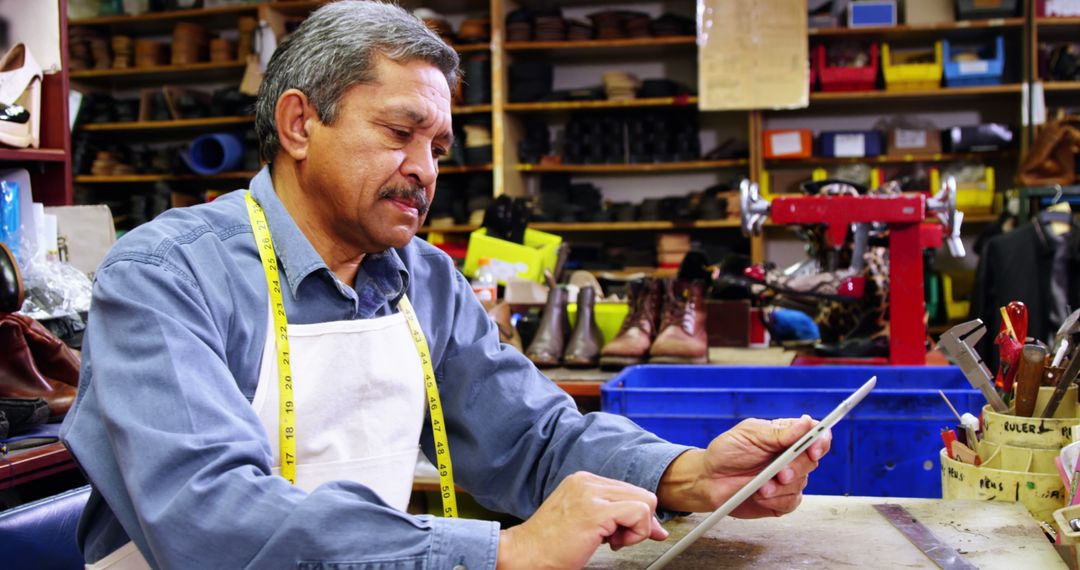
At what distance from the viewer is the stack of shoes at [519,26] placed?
20.4 feet

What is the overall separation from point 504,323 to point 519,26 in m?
3.82

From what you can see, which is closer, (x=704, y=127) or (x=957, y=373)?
(x=957, y=373)

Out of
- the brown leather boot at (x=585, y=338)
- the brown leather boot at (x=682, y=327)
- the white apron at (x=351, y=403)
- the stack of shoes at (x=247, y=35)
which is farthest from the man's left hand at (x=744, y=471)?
the stack of shoes at (x=247, y=35)

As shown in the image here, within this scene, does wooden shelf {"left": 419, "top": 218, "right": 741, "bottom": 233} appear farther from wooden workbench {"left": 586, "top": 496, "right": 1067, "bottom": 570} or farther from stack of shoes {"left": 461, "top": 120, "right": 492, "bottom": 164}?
wooden workbench {"left": 586, "top": 496, "right": 1067, "bottom": 570}

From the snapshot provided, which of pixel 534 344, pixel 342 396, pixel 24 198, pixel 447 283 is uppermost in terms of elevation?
pixel 24 198

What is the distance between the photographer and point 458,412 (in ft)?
4.71

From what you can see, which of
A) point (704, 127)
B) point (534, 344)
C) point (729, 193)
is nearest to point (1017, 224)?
point (729, 193)

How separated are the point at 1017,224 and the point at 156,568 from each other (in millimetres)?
5185

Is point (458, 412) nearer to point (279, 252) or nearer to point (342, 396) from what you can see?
point (342, 396)

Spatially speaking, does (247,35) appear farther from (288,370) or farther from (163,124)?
(288,370)

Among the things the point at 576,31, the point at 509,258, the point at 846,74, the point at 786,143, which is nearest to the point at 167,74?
the point at 576,31

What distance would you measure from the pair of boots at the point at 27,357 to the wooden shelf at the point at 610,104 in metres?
4.49

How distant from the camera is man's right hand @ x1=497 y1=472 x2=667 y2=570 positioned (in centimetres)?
94

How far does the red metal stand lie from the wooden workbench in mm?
1140
